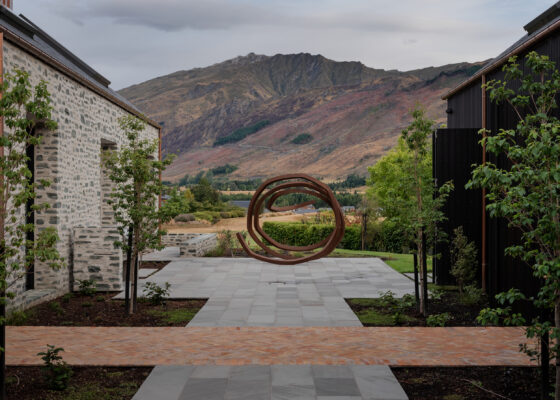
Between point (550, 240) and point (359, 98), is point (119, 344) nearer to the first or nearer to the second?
point (550, 240)

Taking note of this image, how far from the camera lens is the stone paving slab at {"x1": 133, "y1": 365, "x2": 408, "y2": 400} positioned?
462cm

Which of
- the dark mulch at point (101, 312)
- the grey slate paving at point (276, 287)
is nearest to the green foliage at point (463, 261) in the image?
the grey slate paving at point (276, 287)

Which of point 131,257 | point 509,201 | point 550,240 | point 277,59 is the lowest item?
point 131,257

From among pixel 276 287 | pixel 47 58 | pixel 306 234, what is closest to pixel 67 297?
pixel 276 287

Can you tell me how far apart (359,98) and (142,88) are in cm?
8046

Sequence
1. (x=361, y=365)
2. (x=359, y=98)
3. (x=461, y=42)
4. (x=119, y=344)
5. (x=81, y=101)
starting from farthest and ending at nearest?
(x=461, y=42)
(x=359, y=98)
(x=81, y=101)
(x=119, y=344)
(x=361, y=365)

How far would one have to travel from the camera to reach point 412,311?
8305 mm

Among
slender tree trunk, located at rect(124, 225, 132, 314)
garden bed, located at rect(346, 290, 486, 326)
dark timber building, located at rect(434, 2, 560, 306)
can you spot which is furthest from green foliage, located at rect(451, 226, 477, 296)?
slender tree trunk, located at rect(124, 225, 132, 314)

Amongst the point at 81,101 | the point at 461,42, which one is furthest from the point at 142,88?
the point at 81,101

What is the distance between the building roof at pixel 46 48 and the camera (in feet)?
27.4

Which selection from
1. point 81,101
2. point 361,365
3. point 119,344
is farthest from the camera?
point 81,101

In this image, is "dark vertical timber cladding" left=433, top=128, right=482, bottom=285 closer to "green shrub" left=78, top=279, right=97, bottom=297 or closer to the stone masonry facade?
the stone masonry facade

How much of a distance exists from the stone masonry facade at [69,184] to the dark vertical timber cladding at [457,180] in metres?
6.92

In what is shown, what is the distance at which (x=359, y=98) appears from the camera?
11556 cm
